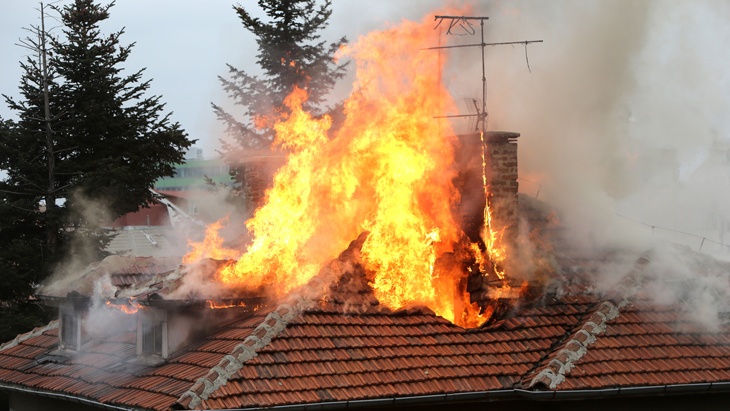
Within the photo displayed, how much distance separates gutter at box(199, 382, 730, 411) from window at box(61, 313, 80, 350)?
19.3 feet

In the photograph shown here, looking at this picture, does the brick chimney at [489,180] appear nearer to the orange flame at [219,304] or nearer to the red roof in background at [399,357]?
the red roof in background at [399,357]

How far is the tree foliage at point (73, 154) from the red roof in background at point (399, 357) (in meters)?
10.2

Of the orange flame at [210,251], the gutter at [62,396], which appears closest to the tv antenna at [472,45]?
the orange flame at [210,251]

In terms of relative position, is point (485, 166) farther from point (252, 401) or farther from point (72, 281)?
point (72, 281)

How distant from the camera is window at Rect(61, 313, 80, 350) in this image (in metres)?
17.9

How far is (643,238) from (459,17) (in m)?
5.10

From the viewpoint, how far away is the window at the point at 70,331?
706 inches

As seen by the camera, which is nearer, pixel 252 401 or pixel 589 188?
pixel 252 401

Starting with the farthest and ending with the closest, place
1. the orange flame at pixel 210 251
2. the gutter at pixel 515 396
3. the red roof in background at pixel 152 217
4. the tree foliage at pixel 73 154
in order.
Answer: the red roof in background at pixel 152 217, the tree foliage at pixel 73 154, the orange flame at pixel 210 251, the gutter at pixel 515 396

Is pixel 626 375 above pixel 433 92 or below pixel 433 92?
below

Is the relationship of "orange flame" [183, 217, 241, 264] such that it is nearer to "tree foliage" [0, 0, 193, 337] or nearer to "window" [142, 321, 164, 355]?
"window" [142, 321, 164, 355]

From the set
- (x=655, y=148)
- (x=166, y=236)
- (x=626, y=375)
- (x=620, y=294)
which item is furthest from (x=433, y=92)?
(x=166, y=236)

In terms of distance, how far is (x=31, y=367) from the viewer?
18375 millimetres

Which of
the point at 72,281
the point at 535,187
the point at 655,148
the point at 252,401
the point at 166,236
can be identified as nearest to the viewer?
the point at 252,401
